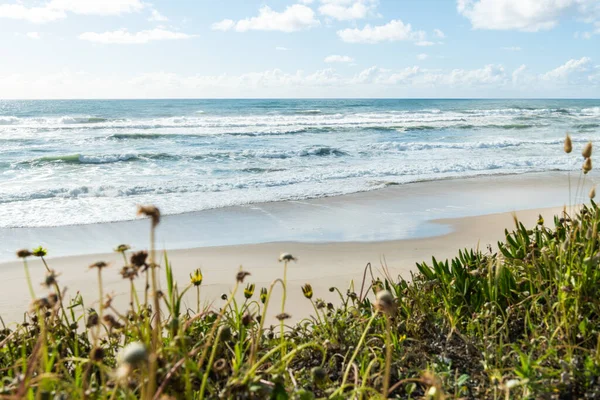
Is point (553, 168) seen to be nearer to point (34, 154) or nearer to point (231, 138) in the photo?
point (231, 138)

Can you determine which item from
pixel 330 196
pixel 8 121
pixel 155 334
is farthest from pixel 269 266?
pixel 8 121

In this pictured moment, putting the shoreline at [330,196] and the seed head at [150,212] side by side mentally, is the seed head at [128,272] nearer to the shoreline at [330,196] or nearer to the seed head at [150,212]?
the seed head at [150,212]

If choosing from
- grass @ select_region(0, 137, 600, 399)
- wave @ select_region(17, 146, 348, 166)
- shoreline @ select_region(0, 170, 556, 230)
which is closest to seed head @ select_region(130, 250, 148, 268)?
grass @ select_region(0, 137, 600, 399)

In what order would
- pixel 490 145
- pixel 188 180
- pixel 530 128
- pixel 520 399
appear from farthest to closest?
pixel 530 128 < pixel 490 145 < pixel 188 180 < pixel 520 399

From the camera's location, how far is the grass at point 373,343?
1.45m

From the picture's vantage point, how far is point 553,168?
13789 millimetres

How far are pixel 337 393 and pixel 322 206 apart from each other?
7.71m

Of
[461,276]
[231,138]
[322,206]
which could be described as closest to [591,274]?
[461,276]

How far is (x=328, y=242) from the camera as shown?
6.63 m

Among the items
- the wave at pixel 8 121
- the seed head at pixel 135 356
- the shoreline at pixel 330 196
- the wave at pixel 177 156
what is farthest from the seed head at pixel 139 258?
the wave at pixel 8 121

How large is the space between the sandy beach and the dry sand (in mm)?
11

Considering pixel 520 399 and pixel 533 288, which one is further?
pixel 533 288

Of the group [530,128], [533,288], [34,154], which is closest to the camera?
[533,288]

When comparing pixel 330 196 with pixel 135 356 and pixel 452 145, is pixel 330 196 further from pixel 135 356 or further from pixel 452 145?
pixel 452 145
